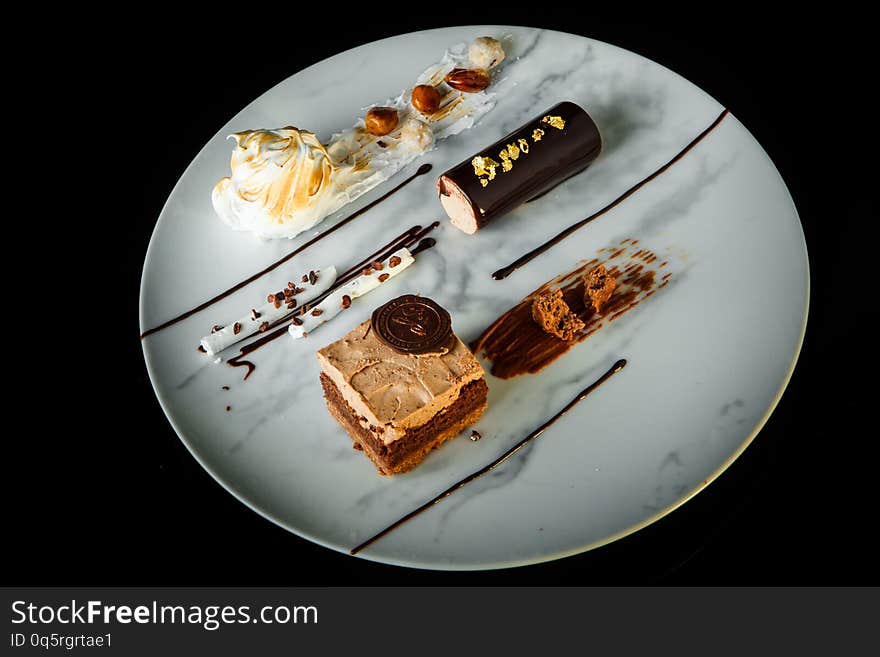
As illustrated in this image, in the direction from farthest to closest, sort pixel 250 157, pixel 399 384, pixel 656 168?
pixel 656 168, pixel 250 157, pixel 399 384

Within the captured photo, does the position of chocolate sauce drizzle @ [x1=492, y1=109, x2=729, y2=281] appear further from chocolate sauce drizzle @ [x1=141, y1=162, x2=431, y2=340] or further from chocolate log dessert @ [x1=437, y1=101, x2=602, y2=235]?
chocolate sauce drizzle @ [x1=141, y1=162, x2=431, y2=340]

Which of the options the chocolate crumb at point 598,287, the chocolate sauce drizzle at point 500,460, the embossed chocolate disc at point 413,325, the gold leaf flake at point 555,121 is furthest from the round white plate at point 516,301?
the embossed chocolate disc at point 413,325

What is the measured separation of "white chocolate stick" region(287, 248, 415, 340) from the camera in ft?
13.5

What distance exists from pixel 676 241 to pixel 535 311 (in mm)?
774

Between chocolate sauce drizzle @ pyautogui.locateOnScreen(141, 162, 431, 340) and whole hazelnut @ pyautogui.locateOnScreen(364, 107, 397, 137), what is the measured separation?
0.26 m

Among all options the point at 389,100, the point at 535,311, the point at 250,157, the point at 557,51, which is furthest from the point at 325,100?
the point at 535,311

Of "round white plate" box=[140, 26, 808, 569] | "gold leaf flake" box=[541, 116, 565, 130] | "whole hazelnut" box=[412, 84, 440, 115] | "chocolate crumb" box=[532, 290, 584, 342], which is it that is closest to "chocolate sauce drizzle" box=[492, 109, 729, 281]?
"round white plate" box=[140, 26, 808, 569]

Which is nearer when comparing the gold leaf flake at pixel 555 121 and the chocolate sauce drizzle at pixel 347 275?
the chocolate sauce drizzle at pixel 347 275

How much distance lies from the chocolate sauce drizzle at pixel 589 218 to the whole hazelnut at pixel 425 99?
94 cm

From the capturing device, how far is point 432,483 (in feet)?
12.1

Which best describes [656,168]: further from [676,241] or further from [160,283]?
[160,283]

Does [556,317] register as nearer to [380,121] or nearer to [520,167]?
[520,167]

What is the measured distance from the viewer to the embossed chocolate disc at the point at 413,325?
3586mm

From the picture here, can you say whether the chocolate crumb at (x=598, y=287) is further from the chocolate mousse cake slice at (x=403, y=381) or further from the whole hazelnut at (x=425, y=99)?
the whole hazelnut at (x=425, y=99)
